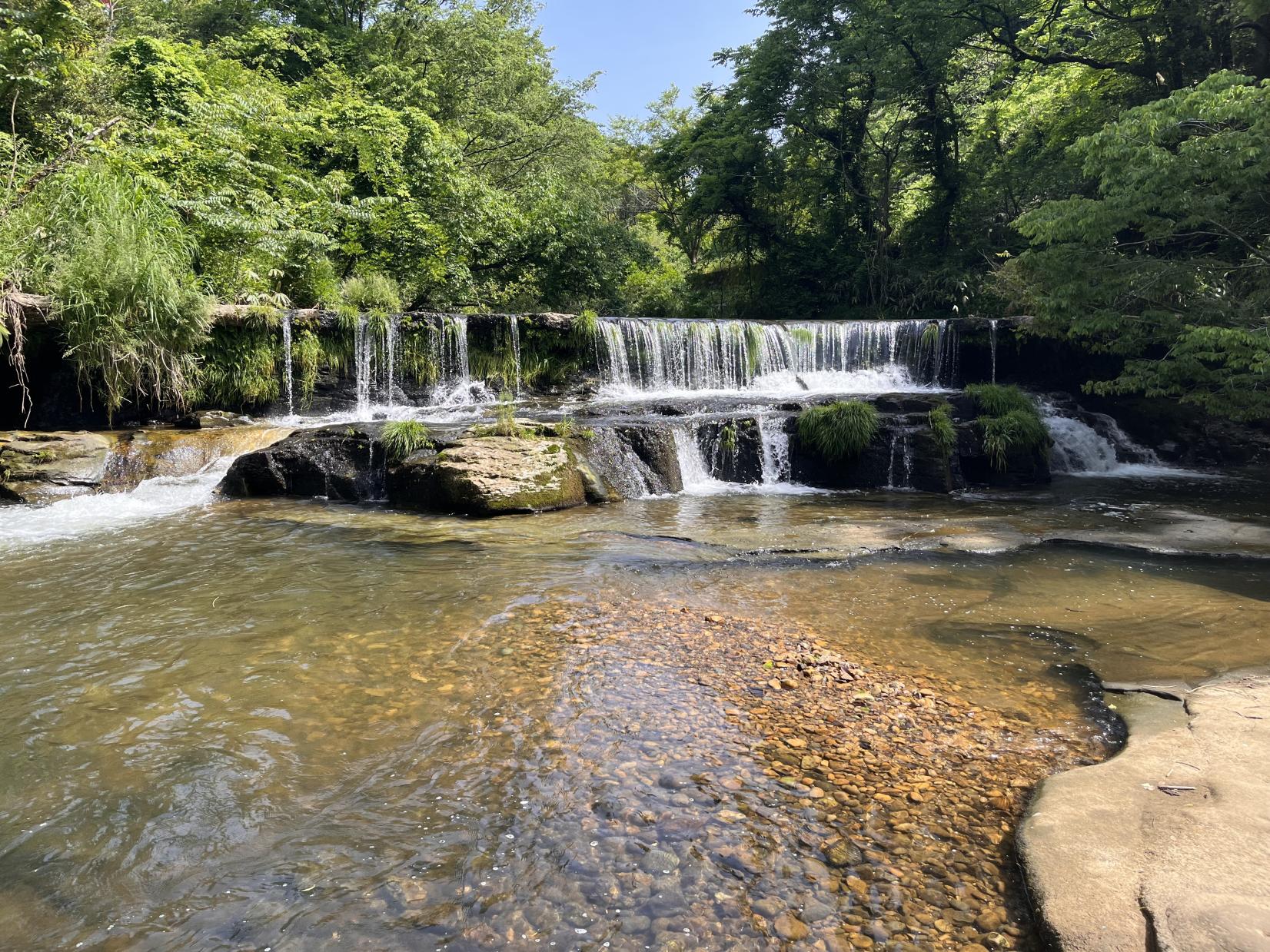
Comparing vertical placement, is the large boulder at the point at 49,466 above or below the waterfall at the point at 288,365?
below

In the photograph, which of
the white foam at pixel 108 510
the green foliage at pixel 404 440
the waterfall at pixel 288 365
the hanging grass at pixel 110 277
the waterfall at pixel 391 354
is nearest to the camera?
the white foam at pixel 108 510

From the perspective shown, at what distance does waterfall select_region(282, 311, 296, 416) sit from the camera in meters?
11.8

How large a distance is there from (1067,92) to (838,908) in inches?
871

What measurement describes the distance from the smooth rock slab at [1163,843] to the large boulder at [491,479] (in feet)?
20.3

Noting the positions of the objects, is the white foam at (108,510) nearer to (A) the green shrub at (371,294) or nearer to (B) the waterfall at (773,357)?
(A) the green shrub at (371,294)

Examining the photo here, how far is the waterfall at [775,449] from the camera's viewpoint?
10.4m

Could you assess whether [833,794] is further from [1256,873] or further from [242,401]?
[242,401]

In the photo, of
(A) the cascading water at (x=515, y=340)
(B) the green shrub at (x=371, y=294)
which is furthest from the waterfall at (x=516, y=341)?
(B) the green shrub at (x=371, y=294)

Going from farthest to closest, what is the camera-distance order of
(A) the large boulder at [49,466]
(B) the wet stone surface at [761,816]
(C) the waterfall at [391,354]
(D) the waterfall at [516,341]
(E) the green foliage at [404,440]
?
(D) the waterfall at [516,341], (C) the waterfall at [391,354], (E) the green foliage at [404,440], (A) the large boulder at [49,466], (B) the wet stone surface at [761,816]

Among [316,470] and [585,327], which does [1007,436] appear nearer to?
[585,327]

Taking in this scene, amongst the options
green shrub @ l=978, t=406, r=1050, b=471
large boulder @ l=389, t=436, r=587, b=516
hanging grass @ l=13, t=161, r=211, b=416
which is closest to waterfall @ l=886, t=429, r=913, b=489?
green shrub @ l=978, t=406, r=1050, b=471

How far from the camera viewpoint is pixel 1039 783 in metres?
2.68

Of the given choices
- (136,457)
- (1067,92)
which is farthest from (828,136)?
(136,457)

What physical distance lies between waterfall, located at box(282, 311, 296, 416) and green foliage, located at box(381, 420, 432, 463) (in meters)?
4.13
